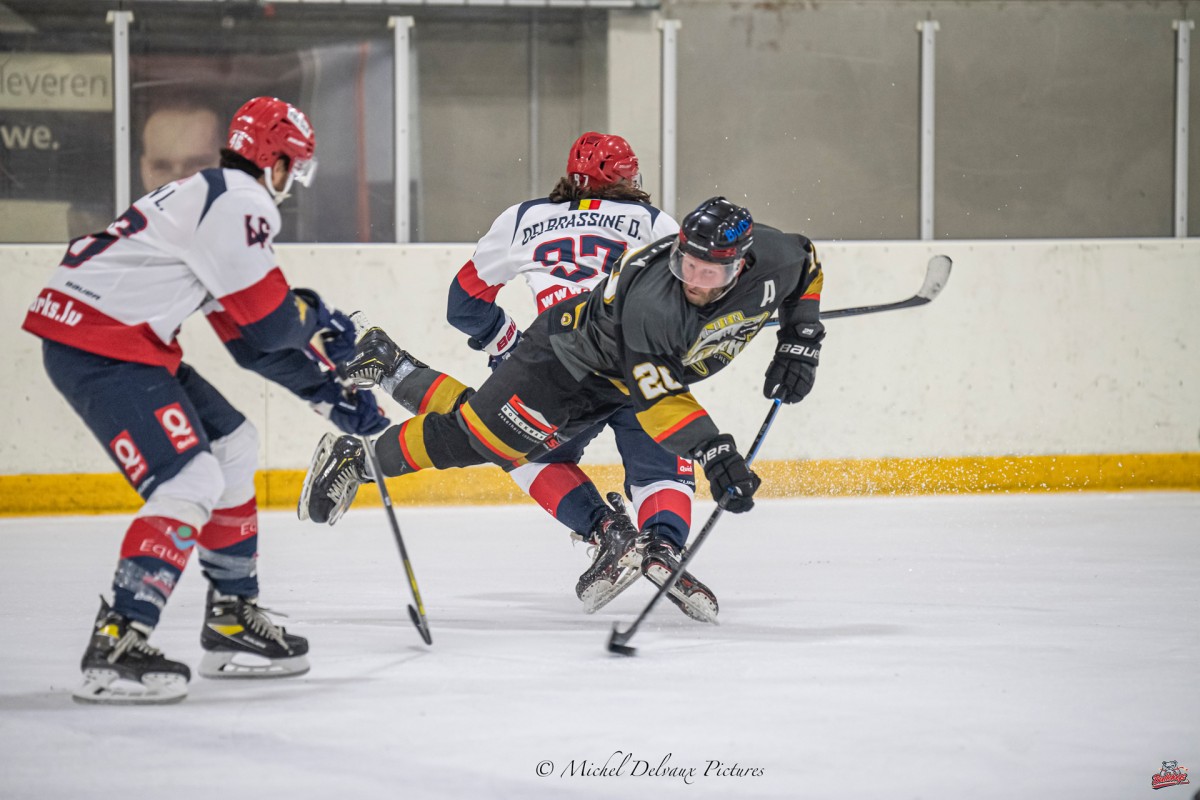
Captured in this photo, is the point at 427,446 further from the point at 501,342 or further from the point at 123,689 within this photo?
the point at 123,689

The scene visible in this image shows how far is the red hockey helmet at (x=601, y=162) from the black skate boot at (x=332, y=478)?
0.97 metres

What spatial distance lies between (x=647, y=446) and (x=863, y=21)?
353 centimetres

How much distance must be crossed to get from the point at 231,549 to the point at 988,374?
156 inches

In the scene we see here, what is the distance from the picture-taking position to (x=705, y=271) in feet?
9.80

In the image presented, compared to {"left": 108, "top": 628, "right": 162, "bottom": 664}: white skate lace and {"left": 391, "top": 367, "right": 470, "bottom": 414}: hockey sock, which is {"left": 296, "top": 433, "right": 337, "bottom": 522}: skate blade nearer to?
{"left": 391, "top": 367, "right": 470, "bottom": 414}: hockey sock

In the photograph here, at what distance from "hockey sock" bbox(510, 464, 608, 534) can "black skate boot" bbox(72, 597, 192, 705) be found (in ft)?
4.52

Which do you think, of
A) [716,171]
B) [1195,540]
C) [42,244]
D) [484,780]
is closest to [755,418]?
[716,171]

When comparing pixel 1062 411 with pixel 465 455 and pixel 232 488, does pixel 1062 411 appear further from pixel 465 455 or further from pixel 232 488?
pixel 232 488

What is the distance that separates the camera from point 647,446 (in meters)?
3.61

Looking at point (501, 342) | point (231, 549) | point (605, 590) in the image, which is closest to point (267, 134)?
point (231, 549)

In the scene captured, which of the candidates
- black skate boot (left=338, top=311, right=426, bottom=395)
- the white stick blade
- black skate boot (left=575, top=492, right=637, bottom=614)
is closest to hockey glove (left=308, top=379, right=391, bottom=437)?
black skate boot (left=575, top=492, right=637, bottom=614)

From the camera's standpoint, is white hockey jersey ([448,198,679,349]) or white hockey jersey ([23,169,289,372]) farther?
white hockey jersey ([448,198,679,349])

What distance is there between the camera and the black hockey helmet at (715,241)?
2957 mm

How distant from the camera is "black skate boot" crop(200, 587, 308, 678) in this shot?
282cm
